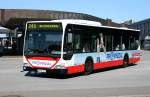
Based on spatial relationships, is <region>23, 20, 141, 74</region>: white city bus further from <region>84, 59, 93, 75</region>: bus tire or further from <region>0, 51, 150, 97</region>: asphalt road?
<region>0, 51, 150, 97</region>: asphalt road

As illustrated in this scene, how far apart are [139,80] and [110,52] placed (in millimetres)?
5371

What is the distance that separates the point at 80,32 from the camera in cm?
2083

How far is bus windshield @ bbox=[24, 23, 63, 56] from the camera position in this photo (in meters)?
19.3

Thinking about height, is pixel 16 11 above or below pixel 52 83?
above

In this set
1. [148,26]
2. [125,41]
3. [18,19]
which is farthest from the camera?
[148,26]

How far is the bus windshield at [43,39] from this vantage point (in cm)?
1931

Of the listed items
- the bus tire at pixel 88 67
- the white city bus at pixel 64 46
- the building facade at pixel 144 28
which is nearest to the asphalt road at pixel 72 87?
the white city bus at pixel 64 46

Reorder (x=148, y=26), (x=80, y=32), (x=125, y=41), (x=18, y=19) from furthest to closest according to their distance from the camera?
(x=148, y=26) → (x=18, y=19) → (x=125, y=41) → (x=80, y=32)

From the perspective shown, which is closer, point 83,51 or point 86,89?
point 86,89

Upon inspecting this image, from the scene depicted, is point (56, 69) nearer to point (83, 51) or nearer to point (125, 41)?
point (83, 51)

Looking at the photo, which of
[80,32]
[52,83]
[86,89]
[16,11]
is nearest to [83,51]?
[80,32]

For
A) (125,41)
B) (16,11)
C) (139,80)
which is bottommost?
(139,80)

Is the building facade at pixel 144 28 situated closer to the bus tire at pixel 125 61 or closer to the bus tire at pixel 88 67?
the bus tire at pixel 125 61

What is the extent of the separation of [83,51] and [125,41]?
6.60 metres
